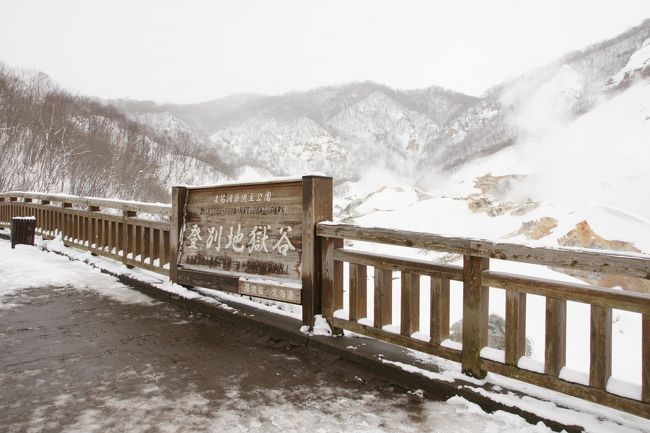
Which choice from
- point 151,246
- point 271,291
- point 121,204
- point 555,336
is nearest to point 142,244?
point 151,246

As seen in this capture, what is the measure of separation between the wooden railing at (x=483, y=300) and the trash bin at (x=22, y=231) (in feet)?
30.7

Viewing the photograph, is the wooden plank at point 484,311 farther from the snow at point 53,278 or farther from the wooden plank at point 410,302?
the snow at point 53,278

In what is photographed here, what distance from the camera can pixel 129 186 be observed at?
148ft

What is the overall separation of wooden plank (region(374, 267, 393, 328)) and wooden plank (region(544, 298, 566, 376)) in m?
1.30

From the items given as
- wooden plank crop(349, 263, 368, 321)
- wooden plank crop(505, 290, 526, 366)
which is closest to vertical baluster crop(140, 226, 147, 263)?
wooden plank crop(349, 263, 368, 321)

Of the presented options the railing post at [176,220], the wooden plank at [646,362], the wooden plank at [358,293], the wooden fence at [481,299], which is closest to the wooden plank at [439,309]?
the wooden fence at [481,299]

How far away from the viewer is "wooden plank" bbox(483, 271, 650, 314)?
2.45 meters

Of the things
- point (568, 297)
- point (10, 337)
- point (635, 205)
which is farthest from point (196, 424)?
point (635, 205)

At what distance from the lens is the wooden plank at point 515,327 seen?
9.94ft

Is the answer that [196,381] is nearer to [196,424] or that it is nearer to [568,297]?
[196,424]

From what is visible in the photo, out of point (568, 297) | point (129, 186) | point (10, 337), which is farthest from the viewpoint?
point (129, 186)

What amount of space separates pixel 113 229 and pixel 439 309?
23.5 feet

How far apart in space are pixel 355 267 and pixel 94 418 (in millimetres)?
2274

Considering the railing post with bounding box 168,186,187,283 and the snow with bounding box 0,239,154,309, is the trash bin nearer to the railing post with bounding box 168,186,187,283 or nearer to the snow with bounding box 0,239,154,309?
the snow with bounding box 0,239,154,309
